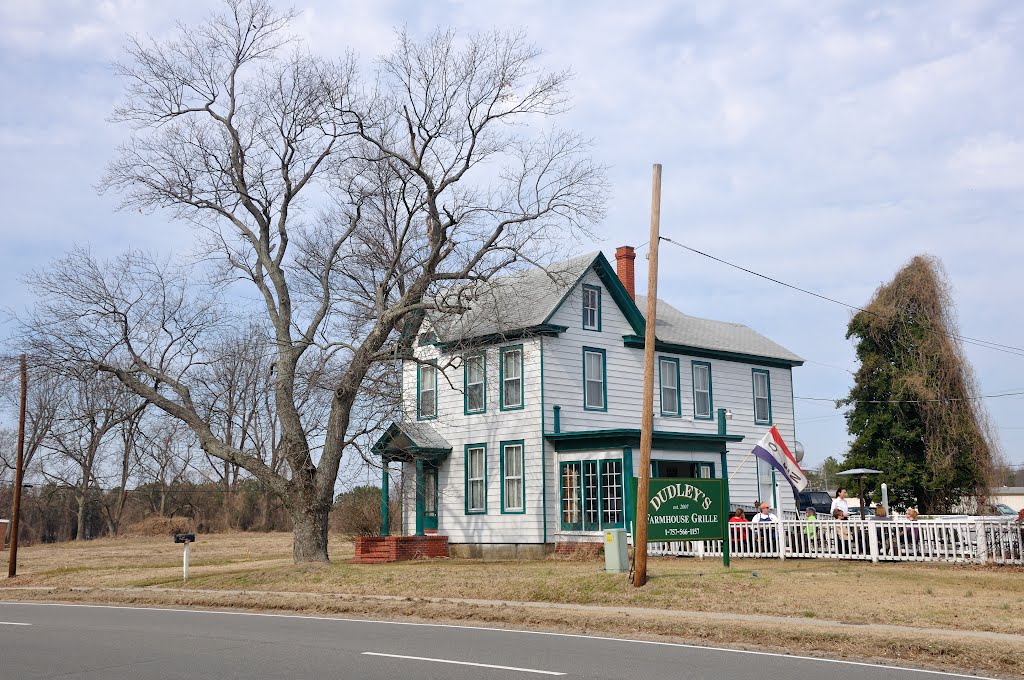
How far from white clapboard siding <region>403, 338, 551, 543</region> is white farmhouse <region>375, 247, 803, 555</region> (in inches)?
1.7

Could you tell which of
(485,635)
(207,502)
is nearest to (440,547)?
(485,635)

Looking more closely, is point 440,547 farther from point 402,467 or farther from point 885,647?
point 885,647

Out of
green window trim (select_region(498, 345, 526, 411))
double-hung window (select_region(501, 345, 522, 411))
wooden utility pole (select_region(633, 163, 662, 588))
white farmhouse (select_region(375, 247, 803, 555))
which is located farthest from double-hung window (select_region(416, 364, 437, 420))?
wooden utility pole (select_region(633, 163, 662, 588))

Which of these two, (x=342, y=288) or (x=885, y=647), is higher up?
(x=342, y=288)

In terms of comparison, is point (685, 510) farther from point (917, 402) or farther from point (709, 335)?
point (917, 402)

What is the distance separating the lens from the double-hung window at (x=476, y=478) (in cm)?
2975

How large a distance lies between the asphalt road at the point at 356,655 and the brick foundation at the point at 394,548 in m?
13.1

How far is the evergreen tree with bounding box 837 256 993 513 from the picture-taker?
41.9 metres

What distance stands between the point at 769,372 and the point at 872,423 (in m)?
11.2

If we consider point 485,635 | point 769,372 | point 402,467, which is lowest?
point 485,635

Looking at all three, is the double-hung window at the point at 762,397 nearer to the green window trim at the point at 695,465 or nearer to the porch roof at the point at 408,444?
the green window trim at the point at 695,465

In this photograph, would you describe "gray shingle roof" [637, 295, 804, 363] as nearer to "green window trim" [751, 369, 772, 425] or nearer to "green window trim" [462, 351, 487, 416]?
"green window trim" [751, 369, 772, 425]

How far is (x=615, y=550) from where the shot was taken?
1977 centimetres

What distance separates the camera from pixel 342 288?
29.7 meters
